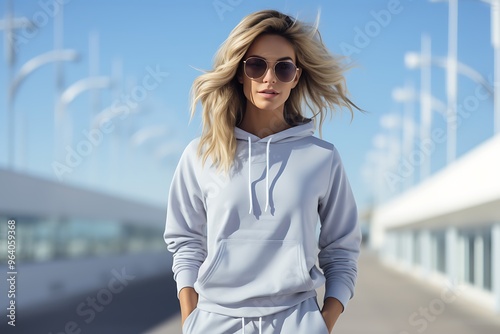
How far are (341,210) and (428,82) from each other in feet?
141

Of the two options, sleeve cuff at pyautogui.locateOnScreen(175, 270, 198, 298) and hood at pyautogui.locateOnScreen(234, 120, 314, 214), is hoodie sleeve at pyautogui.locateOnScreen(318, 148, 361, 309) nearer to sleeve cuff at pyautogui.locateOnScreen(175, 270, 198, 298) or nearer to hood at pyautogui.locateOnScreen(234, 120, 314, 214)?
hood at pyautogui.locateOnScreen(234, 120, 314, 214)

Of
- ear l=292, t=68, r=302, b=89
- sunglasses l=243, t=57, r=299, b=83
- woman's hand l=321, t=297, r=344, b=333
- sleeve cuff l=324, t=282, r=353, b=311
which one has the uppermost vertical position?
sunglasses l=243, t=57, r=299, b=83

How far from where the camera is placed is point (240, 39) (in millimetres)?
2717

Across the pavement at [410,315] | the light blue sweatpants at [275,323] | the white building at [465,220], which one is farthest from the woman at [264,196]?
the white building at [465,220]

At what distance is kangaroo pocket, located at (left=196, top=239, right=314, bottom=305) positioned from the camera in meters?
2.59

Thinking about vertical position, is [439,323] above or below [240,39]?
below

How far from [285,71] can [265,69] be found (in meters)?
0.06

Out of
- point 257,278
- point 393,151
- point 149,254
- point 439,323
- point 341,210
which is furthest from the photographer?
point 393,151

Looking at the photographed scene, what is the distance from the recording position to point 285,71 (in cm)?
270

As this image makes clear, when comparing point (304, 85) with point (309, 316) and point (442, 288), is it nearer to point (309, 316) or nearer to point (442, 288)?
point (309, 316)

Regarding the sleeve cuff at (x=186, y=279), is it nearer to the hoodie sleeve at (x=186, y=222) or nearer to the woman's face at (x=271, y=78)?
the hoodie sleeve at (x=186, y=222)

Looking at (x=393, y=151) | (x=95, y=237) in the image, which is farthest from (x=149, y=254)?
(x=393, y=151)

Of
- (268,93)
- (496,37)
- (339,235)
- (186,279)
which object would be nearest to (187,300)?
(186,279)

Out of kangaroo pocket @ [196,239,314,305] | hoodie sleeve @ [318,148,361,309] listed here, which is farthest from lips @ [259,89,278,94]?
kangaroo pocket @ [196,239,314,305]
